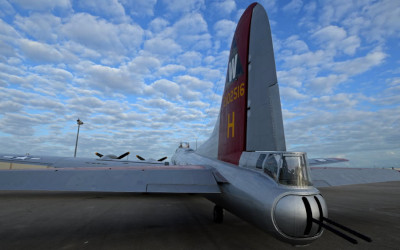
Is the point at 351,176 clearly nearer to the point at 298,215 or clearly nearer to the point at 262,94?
the point at 262,94

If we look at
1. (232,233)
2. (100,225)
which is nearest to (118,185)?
(100,225)

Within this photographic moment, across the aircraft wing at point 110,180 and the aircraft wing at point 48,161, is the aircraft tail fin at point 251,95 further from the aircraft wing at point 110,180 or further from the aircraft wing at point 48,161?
the aircraft wing at point 48,161

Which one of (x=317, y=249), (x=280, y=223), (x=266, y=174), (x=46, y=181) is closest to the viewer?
(x=280, y=223)

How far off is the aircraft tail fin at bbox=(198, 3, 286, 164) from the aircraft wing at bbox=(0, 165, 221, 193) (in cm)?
147

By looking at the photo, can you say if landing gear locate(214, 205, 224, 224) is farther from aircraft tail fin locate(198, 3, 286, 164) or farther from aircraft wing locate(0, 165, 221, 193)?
aircraft tail fin locate(198, 3, 286, 164)

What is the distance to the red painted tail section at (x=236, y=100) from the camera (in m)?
6.91

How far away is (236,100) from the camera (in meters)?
7.35

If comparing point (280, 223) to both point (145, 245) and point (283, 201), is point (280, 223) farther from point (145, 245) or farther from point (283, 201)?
point (145, 245)

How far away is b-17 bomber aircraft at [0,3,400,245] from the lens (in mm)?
4047

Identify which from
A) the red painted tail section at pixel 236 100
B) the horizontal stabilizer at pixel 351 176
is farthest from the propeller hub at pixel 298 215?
the horizontal stabilizer at pixel 351 176

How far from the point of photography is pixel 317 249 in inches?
209

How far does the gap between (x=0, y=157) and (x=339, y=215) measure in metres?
20.4

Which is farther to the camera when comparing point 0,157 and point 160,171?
point 0,157

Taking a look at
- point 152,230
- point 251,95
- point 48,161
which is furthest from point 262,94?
point 48,161
